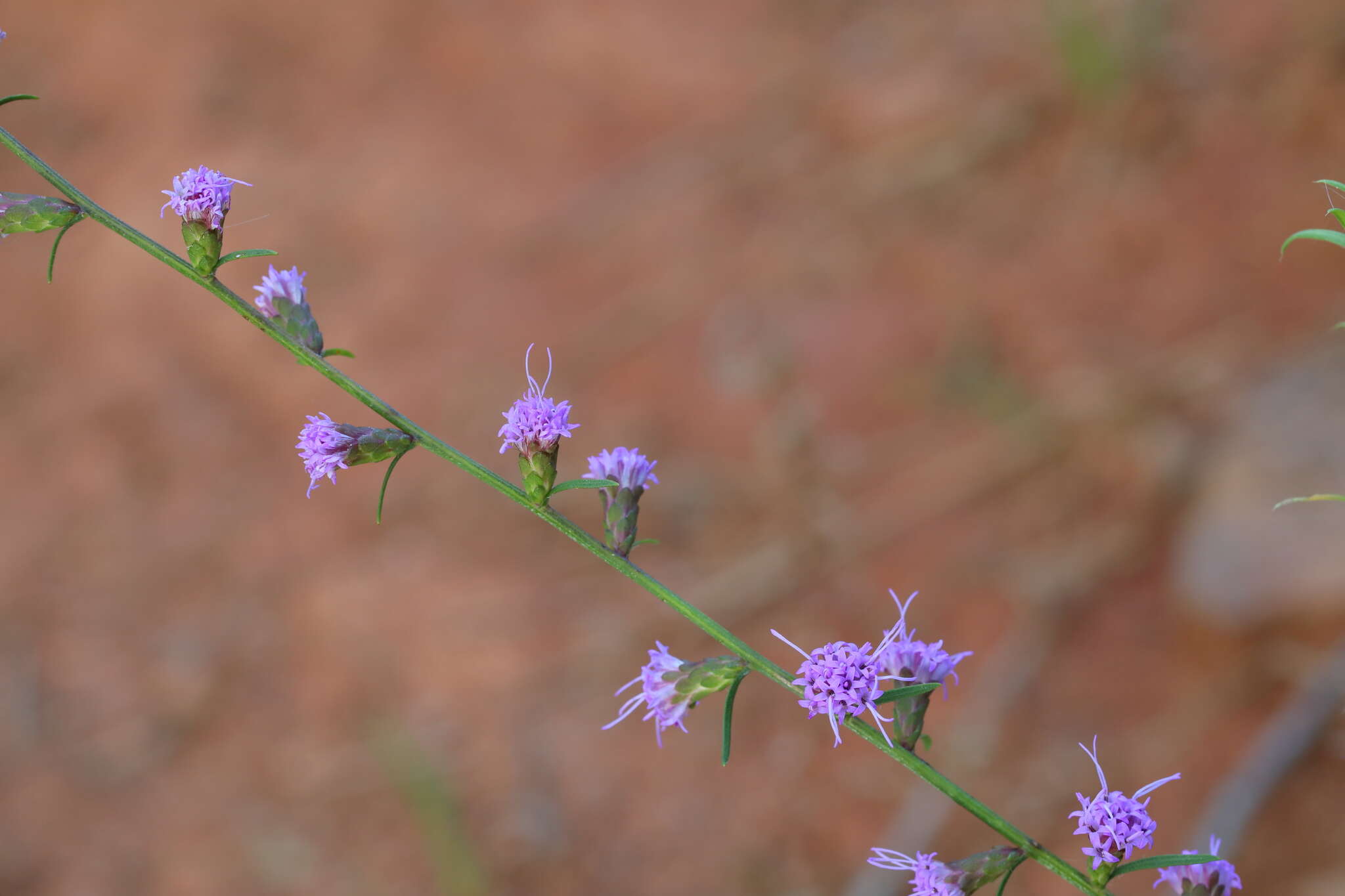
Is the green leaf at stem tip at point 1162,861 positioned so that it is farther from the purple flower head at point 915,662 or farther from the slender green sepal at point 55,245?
the slender green sepal at point 55,245

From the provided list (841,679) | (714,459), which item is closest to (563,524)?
(841,679)

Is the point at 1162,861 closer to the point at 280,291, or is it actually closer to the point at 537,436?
the point at 537,436

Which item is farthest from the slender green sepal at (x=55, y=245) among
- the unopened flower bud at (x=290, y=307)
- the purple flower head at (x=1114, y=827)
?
the purple flower head at (x=1114, y=827)

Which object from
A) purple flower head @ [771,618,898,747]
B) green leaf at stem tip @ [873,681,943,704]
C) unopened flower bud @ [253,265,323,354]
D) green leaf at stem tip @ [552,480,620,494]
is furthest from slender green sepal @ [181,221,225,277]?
green leaf at stem tip @ [873,681,943,704]

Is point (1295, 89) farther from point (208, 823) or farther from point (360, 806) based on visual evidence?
point (208, 823)

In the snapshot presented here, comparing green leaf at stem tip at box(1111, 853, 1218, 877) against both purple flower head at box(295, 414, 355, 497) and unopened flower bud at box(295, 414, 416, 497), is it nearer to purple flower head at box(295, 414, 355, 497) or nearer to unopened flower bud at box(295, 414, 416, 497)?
unopened flower bud at box(295, 414, 416, 497)
